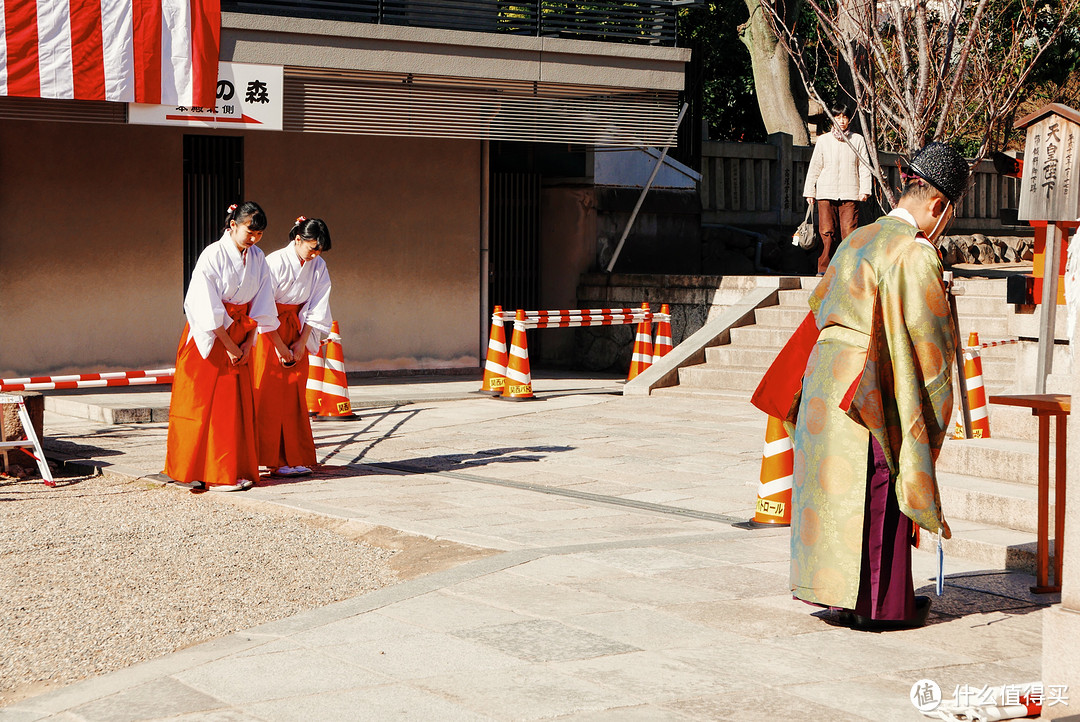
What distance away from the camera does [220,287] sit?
27.2 feet

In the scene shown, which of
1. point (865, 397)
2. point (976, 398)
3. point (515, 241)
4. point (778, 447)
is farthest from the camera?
point (515, 241)

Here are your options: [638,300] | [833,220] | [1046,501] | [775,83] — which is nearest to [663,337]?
[638,300]

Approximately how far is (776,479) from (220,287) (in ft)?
12.3

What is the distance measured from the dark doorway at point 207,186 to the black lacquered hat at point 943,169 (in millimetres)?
11025

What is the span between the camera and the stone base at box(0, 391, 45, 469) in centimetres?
906

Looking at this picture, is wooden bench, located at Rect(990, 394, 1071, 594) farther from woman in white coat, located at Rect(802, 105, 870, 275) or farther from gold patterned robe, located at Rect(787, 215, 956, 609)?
woman in white coat, located at Rect(802, 105, 870, 275)

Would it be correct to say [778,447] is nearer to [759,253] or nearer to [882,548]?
[882,548]

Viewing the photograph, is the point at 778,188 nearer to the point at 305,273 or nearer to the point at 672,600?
the point at 305,273

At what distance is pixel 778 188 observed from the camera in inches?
777

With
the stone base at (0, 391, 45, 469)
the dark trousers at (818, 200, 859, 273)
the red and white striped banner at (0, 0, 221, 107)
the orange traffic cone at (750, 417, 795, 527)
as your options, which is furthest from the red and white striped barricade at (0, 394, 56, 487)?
the dark trousers at (818, 200, 859, 273)

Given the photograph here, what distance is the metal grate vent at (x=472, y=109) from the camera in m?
13.5

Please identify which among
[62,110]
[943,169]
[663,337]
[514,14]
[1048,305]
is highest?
[514,14]

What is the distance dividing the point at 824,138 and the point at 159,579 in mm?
10411

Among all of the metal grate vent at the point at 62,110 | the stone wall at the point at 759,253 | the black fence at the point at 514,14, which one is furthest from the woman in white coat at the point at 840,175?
the metal grate vent at the point at 62,110
